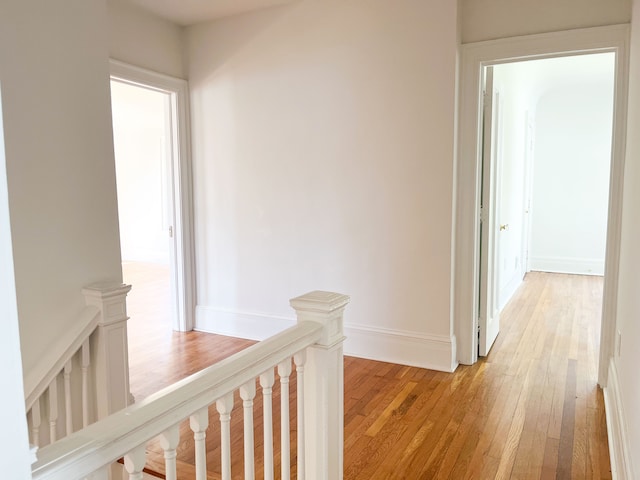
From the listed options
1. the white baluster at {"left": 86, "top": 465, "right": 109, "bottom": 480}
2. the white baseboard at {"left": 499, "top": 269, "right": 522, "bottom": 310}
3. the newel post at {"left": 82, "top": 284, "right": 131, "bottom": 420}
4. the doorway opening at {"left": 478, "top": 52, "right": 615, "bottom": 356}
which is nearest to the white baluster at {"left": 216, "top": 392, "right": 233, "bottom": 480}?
the white baluster at {"left": 86, "top": 465, "right": 109, "bottom": 480}

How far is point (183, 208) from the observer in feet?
13.8

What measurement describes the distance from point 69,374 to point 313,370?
3.66 feet

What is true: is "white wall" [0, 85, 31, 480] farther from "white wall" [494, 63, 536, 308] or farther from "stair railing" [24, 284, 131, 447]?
"white wall" [494, 63, 536, 308]

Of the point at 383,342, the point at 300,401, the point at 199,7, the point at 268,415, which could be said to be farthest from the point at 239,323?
the point at 268,415

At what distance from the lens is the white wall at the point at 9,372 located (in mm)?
547

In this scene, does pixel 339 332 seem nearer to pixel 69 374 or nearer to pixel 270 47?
pixel 69 374

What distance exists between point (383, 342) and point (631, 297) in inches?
68.8

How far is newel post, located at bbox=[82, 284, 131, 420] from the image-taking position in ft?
6.63

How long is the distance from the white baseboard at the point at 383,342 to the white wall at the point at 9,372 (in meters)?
3.00

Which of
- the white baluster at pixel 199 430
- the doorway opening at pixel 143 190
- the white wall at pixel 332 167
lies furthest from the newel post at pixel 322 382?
the doorway opening at pixel 143 190

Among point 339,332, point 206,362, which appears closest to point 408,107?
point 339,332

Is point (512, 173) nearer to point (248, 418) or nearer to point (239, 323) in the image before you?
point (239, 323)

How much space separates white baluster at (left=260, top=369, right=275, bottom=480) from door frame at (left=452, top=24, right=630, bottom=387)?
220cm

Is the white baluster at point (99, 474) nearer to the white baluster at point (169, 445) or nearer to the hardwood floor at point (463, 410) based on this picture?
the white baluster at point (169, 445)
